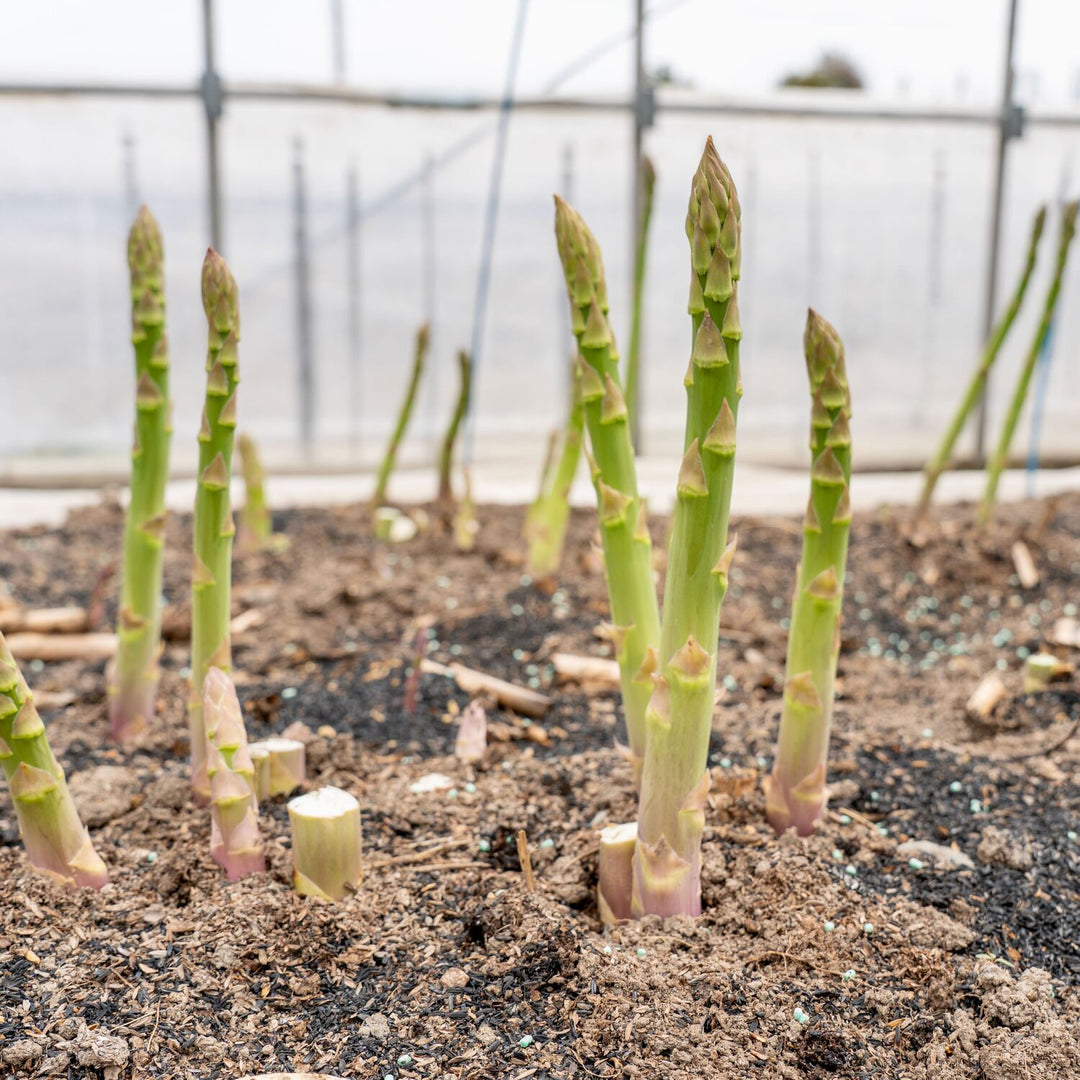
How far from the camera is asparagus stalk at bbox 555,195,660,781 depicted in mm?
1412

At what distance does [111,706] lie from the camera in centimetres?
192

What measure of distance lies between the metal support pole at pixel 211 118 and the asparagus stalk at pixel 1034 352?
13.4ft

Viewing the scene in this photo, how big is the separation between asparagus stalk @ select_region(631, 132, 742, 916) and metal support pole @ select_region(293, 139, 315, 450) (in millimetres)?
5259

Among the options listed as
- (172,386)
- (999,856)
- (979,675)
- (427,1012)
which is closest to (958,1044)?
(999,856)

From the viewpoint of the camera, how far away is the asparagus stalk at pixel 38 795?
1.26 metres

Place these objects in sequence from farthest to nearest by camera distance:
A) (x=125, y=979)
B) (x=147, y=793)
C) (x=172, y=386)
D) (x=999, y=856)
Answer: (x=172, y=386) < (x=147, y=793) < (x=999, y=856) < (x=125, y=979)

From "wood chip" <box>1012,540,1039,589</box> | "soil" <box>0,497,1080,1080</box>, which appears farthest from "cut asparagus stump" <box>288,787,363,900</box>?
"wood chip" <box>1012,540,1039,589</box>

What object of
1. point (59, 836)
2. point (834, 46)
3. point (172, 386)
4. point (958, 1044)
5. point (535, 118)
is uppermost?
point (834, 46)

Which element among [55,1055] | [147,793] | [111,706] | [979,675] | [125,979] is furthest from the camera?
[979,675]

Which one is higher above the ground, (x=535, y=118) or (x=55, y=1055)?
(x=535, y=118)

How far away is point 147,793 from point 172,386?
16.1ft

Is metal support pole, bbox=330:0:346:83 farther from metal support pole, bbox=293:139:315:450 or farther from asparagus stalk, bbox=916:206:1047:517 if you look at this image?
asparagus stalk, bbox=916:206:1047:517

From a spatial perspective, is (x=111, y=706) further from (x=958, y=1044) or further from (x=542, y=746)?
(x=958, y=1044)

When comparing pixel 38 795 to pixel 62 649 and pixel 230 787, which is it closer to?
pixel 230 787
